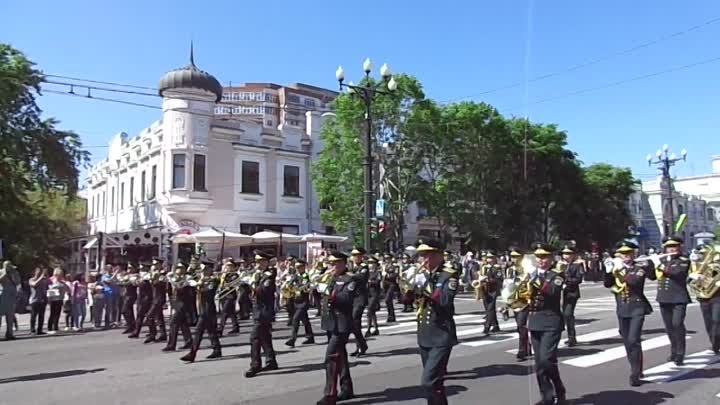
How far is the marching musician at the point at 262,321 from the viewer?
985cm

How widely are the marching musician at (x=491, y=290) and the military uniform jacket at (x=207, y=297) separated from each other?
5.67 meters

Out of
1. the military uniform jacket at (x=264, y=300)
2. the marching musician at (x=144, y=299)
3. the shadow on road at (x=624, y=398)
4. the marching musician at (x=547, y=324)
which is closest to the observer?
the marching musician at (x=547, y=324)

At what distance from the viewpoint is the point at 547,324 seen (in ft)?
24.0

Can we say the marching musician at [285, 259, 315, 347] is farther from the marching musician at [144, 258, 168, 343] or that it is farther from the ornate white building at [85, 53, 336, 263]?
the ornate white building at [85, 53, 336, 263]

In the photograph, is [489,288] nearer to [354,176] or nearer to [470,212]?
[354,176]

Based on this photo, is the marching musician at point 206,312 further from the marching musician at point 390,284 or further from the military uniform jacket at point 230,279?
the marching musician at point 390,284

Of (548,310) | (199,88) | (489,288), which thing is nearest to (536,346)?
(548,310)

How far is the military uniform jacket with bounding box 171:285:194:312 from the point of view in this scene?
12.0 metres

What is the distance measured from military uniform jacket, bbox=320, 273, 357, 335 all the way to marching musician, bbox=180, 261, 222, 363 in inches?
133

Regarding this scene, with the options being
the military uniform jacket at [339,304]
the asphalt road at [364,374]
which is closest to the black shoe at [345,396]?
the asphalt road at [364,374]

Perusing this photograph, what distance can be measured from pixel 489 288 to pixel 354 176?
62.1 feet

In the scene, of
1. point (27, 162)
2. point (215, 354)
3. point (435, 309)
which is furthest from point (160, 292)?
point (27, 162)

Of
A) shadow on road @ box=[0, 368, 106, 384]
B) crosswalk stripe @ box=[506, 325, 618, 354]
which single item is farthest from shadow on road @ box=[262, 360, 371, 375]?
crosswalk stripe @ box=[506, 325, 618, 354]

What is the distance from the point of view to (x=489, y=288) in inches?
541
